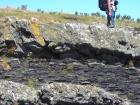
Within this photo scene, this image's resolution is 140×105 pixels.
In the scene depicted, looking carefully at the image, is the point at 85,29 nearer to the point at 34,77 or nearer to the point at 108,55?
the point at 108,55

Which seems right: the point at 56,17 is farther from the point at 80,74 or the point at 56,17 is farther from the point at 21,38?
the point at 80,74

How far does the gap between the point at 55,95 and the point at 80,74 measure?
131 cm

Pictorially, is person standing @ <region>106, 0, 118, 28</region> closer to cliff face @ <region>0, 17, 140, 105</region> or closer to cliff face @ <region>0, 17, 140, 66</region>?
cliff face @ <region>0, 17, 140, 105</region>

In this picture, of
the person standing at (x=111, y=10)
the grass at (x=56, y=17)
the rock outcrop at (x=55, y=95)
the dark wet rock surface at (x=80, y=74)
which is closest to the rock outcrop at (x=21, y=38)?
the dark wet rock surface at (x=80, y=74)

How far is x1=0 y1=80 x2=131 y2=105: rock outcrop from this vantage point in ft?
50.2

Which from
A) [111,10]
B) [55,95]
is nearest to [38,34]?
[55,95]

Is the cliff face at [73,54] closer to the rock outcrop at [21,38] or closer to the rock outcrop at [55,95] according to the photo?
the rock outcrop at [21,38]

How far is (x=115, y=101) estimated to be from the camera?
15.5m

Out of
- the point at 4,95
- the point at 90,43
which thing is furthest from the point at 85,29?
the point at 4,95

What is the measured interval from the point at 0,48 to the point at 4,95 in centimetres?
194

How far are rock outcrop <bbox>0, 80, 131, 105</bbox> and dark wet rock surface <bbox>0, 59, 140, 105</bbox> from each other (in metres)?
0.55

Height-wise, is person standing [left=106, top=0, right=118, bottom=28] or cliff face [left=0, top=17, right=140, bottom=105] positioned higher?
person standing [left=106, top=0, right=118, bottom=28]

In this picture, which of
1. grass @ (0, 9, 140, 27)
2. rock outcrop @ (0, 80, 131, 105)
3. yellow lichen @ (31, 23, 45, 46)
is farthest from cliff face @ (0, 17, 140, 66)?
grass @ (0, 9, 140, 27)

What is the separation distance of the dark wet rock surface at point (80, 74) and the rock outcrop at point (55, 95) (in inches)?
21.5
